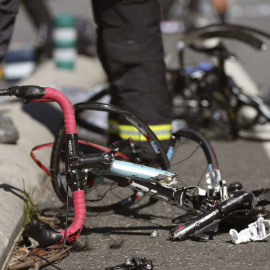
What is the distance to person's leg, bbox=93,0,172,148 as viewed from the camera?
5.11m

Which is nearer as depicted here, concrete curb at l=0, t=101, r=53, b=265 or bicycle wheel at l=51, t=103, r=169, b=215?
concrete curb at l=0, t=101, r=53, b=265

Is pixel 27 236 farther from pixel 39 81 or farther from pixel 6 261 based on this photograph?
pixel 39 81

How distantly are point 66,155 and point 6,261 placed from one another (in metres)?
0.62

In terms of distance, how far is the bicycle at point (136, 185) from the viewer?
13.1 ft

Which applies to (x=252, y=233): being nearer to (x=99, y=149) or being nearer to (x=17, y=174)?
(x=99, y=149)

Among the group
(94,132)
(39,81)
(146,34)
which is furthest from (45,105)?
(146,34)

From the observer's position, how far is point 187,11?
17.6m

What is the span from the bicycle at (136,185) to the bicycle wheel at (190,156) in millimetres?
129

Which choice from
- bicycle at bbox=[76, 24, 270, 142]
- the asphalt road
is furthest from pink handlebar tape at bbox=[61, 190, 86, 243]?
bicycle at bbox=[76, 24, 270, 142]

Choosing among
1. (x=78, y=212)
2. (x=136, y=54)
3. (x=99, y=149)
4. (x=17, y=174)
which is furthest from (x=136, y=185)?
(x=136, y=54)

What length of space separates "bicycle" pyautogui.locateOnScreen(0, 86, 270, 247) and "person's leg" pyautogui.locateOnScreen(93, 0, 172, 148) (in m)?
0.79

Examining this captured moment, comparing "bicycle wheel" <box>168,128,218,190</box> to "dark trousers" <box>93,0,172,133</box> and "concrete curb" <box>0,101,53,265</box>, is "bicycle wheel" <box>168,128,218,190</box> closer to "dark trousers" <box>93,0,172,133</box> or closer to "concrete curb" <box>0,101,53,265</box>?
"dark trousers" <box>93,0,172,133</box>

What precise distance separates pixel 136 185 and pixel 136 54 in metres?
1.22

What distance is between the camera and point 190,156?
184 inches
